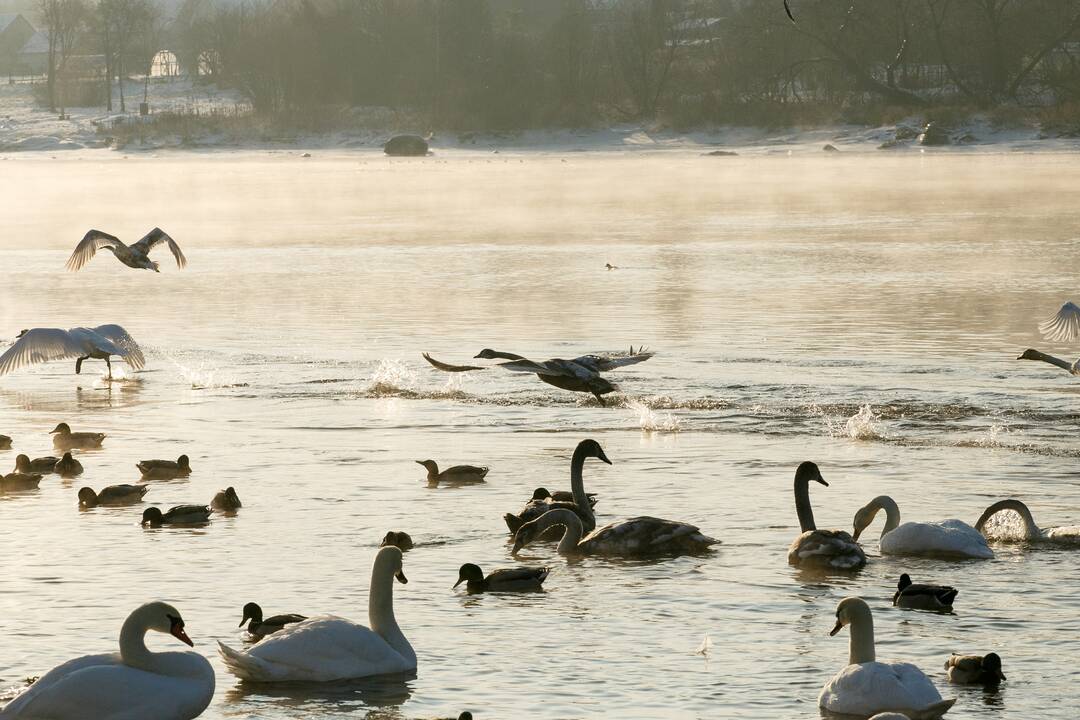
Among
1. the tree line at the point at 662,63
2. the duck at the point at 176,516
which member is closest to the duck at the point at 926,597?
the duck at the point at 176,516

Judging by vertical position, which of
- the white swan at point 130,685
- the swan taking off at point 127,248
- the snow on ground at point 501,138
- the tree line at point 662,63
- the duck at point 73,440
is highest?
the tree line at point 662,63

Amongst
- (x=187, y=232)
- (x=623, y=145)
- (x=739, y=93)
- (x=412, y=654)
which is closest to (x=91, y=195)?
(x=187, y=232)

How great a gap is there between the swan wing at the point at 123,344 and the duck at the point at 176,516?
6.86 meters

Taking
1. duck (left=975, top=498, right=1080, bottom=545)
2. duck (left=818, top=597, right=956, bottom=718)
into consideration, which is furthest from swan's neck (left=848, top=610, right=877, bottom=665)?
duck (left=975, top=498, right=1080, bottom=545)

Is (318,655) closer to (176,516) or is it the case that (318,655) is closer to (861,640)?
(861,640)

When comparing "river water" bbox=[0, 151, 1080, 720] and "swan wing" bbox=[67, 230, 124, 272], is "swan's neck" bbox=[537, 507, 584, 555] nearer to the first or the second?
"river water" bbox=[0, 151, 1080, 720]

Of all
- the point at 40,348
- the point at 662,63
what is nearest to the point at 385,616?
the point at 40,348

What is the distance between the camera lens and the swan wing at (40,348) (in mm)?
18297

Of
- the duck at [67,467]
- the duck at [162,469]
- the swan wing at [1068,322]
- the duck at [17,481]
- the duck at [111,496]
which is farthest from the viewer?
the swan wing at [1068,322]

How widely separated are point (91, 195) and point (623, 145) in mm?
32657

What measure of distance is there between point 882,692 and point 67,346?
491 inches

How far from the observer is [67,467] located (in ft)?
46.3

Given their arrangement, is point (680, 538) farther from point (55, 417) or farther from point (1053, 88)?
point (1053, 88)

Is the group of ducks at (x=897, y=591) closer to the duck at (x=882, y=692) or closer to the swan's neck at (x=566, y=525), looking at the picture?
the duck at (x=882, y=692)
